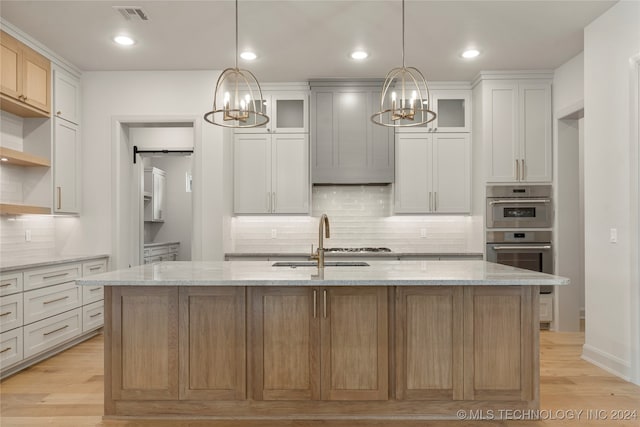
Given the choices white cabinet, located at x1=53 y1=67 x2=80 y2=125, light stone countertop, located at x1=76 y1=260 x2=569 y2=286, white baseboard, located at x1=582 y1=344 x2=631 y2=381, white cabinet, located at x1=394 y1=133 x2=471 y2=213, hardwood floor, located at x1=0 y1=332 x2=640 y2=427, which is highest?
white cabinet, located at x1=53 y1=67 x2=80 y2=125

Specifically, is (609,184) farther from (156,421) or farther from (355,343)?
(156,421)

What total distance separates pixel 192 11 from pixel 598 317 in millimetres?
4209

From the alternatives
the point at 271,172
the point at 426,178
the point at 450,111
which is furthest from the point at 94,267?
the point at 450,111

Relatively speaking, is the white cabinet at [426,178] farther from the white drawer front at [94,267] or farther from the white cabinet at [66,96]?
the white cabinet at [66,96]

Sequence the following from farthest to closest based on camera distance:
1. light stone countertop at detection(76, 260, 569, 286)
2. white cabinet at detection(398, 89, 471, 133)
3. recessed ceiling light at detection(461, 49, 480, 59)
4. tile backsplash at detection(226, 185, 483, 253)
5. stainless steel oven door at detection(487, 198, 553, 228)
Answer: tile backsplash at detection(226, 185, 483, 253) < white cabinet at detection(398, 89, 471, 133) < stainless steel oven door at detection(487, 198, 553, 228) < recessed ceiling light at detection(461, 49, 480, 59) < light stone countertop at detection(76, 260, 569, 286)

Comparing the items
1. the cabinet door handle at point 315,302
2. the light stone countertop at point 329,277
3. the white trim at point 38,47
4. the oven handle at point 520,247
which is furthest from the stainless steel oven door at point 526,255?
the white trim at point 38,47

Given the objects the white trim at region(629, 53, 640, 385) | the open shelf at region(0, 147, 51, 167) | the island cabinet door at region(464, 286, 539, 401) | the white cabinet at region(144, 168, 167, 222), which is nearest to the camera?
the island cabinet door at region(464, 286, 539, 401)

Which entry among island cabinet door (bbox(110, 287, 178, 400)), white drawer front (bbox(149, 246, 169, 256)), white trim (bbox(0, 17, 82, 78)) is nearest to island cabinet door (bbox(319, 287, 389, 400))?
island cabinet door (bbox(110, 287, 178, 400))

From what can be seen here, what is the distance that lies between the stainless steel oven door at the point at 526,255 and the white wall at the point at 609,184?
43.3 inches

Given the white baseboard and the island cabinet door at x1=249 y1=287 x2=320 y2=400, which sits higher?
the island cabinet door at x1=249 y1=287 x2=320 y2=400

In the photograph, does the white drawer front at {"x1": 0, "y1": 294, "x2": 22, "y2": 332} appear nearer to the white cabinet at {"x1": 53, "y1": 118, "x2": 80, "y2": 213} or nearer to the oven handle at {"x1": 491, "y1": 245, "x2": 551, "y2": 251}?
the white cabinet at {"x1": 53, "y1": 118, "x2": 80, "y2": 213}

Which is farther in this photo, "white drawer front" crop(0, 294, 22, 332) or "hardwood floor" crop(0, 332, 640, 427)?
"white drawer front" crop(0, 294, 22, 332)

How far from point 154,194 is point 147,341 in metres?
3.62

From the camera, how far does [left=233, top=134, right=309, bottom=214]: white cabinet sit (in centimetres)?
535
